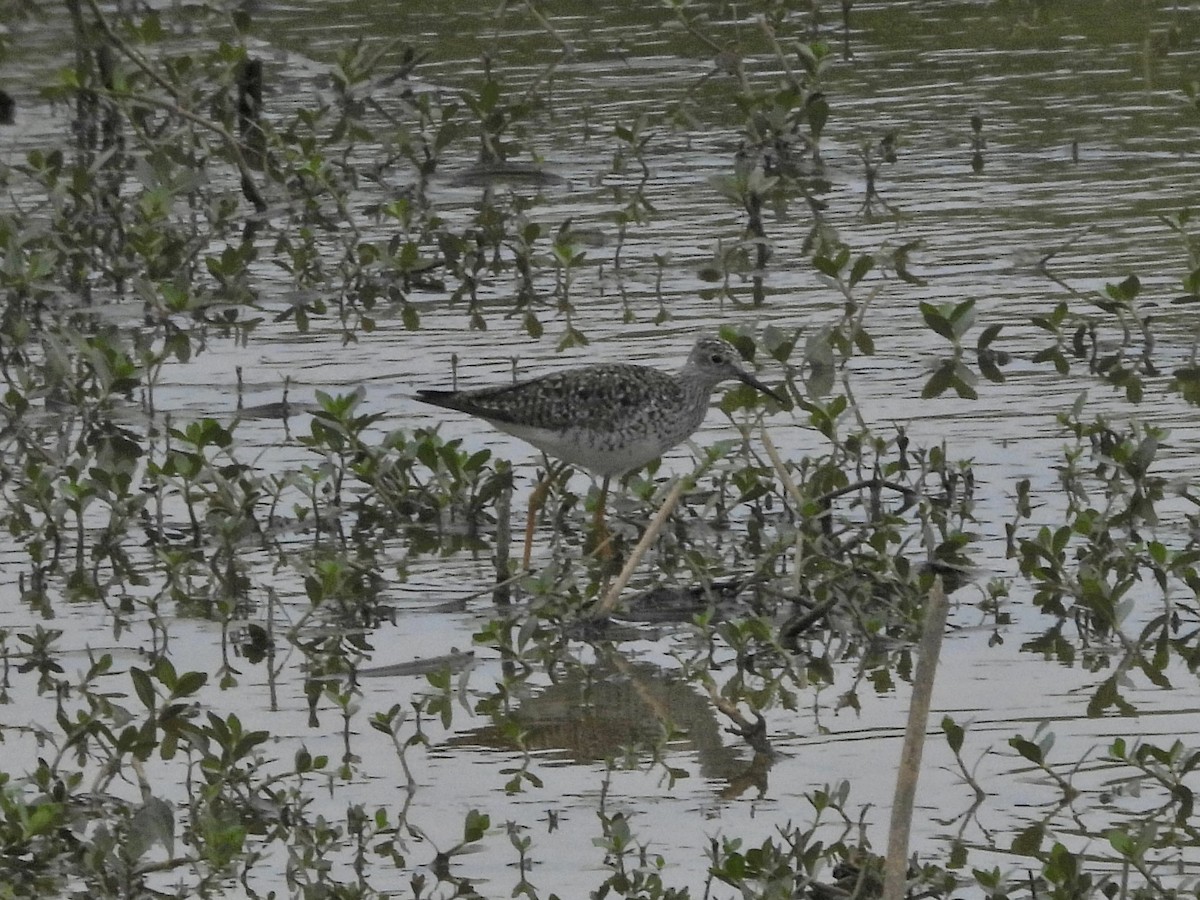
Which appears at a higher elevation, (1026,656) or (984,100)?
(984,100)

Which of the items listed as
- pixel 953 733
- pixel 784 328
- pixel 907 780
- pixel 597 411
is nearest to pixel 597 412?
pixel 597 411

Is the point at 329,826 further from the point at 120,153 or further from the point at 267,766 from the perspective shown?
the point at 120,153

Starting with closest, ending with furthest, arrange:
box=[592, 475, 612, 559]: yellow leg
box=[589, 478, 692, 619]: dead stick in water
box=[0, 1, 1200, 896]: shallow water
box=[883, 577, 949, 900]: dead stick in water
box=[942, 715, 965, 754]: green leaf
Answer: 1. box=[883, 577, 949, 900]: dead stick in water
2. box=[942, 715, 965, 754]: green leaf
3. box=[0, 1, 1200, 896]: shallow water
4. box=[589, 478, 692, 619]: dead stick in water
5. box=[592, 475, 612, 559]: yellow leg

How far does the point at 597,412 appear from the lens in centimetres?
930

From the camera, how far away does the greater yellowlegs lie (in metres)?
9.29

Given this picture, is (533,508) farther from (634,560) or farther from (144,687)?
(144,687)

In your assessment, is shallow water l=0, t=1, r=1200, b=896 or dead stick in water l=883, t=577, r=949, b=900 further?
shallow water l=0, t=1, r=1200, b=896

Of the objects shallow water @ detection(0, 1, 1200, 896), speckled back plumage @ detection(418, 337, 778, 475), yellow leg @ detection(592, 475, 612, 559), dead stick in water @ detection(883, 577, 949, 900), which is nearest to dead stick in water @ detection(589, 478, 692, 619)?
shallow water @ detection(0, 1, 1200, 896)

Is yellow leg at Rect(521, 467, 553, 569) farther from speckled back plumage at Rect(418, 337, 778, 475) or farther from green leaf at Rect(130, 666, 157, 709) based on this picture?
green leaf at Rect(130, 666, 157, 709)

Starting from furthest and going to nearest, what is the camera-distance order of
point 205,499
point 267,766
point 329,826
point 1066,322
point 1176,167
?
point 1176,167, point 1066,322, point 205,499, point 267,766, point 329,826

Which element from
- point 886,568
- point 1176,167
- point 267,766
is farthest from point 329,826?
point 1176,167

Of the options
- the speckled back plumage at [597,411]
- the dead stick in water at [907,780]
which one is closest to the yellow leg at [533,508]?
the speckled back plumage at [597,411]

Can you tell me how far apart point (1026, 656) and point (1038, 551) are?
357 millimetres

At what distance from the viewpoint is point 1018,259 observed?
12.1m
